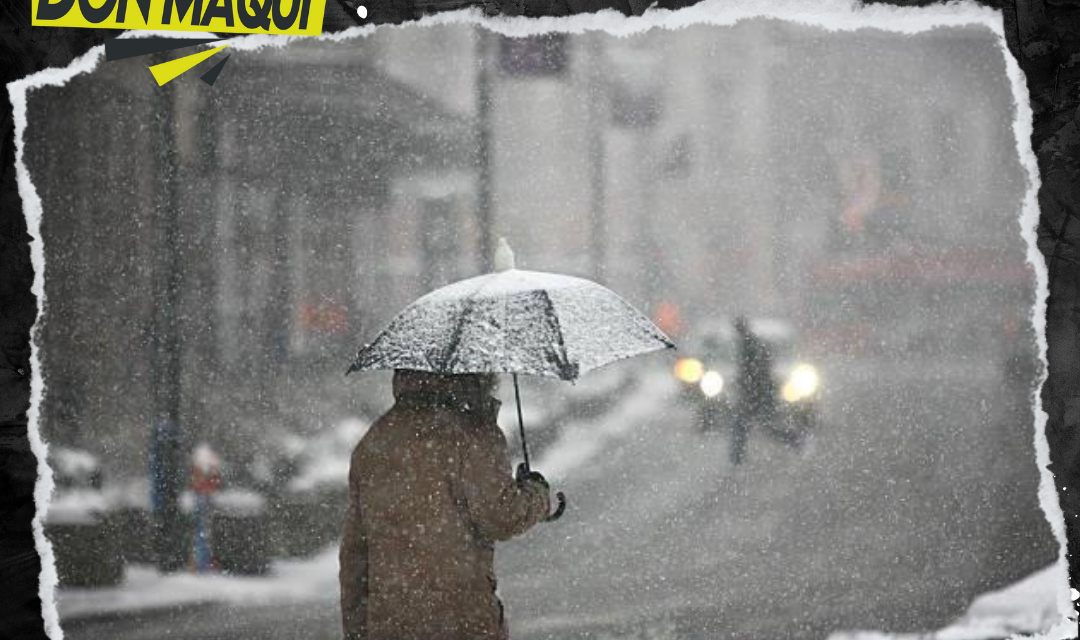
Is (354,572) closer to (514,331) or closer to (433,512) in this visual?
(433,512)

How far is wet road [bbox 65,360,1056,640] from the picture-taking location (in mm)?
7027

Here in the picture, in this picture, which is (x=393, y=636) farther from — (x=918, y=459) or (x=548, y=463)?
(x=918, y=459)

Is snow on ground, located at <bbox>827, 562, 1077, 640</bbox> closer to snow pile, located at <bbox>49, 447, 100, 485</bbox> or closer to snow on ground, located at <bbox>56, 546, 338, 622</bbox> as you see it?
snow on ground, located at <bbox>56, 546, 338, 622</bbox>

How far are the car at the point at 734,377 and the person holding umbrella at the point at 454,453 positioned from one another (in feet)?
44.3

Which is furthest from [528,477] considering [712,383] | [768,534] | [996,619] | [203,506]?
[712,383]

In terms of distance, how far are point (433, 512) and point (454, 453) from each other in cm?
18

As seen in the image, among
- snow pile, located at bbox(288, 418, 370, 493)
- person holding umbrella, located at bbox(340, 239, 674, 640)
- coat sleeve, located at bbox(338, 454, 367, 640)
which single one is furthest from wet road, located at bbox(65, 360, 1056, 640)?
snow pile, located at bbox(288, 418, 370, 493)

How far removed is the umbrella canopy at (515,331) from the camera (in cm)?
283

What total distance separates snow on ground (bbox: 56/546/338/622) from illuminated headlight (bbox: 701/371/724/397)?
1017 centimetres

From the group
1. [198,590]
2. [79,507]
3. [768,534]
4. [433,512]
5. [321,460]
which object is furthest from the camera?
[321,460]

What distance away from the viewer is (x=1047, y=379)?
2.91 meters

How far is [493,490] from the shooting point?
280cm

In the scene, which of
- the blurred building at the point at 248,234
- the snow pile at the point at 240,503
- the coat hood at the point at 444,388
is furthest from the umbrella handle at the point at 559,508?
the snow pile at the point at 240,503

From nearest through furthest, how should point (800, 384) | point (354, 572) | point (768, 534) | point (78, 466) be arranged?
point (354, 572) < point (78, 466) < point (768, 534) < point (800, 384)
